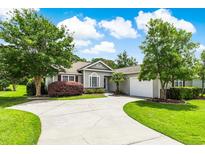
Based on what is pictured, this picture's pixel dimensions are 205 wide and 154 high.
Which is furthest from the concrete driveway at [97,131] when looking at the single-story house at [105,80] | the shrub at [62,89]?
the single-story house at [105,80]

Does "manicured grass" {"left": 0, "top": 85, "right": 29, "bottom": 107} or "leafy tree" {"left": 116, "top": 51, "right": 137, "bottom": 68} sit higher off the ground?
"leafy tree" {"left": 116, "top": 51, "right": 137, "bottom": 68}

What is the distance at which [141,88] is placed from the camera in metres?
21.0

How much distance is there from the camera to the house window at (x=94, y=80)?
2483cm

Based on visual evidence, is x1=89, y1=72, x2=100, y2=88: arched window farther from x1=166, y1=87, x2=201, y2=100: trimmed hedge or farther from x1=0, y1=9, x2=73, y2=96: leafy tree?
x1=166, y1=87, x2=201, y2=100: trimmed hedge

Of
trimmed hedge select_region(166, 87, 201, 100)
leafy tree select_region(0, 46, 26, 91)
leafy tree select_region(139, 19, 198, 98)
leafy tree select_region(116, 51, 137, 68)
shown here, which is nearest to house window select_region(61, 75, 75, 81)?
leafy tree select_region(0, 46, 26, 91)

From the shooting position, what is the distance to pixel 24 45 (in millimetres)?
A: 18047

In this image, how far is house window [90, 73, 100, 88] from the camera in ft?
81.5

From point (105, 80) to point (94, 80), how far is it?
2.38 meters

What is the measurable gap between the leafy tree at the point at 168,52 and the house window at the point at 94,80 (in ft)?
34.2

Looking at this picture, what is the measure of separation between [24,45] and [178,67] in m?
13.8

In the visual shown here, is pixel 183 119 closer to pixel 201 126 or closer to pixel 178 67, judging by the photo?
pixel 201 126

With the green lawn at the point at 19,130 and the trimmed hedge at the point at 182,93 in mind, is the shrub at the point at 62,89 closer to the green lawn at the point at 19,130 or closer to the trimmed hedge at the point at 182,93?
the trimmed hedge at the point at 182,93

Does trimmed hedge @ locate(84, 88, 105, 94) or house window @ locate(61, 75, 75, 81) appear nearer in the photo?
house window @ locate(61, 75, 75, 81)

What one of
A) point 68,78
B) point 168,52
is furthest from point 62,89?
point 168,52
